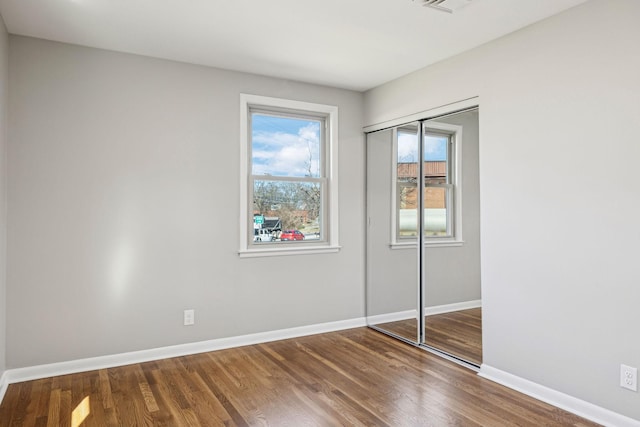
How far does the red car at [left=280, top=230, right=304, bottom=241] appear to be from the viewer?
428cm

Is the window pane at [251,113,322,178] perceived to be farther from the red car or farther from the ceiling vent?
the ceiling vent

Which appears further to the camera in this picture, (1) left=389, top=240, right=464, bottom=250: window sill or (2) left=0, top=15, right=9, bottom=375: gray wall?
(1) left=389, top=240, right=464, bottom=250: window sill

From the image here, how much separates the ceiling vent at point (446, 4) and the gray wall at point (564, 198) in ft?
2.08

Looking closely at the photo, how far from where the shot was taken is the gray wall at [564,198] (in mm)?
2436

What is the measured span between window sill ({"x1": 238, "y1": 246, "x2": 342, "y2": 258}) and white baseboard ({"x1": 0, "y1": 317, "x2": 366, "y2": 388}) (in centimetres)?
74

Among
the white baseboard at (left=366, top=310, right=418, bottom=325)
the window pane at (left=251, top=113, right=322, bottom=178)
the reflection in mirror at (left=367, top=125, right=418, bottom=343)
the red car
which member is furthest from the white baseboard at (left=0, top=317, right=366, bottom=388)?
the window pane at (left=251, top=113, right=322, bottom=178)

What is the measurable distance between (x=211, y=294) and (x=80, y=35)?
89.9 inches

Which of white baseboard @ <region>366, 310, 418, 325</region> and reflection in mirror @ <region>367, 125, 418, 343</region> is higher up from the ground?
reflection in mirror @ <region>367, 125, 418, 343</region>

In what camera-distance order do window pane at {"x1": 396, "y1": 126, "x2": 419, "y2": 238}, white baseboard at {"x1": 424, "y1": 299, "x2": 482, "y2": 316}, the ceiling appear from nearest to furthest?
1. the ceiling
2. white baseboard at {"x1": 424, "y1": 299, "x2": 482, "y2": 316}
3. window pane at {"x1": 396, "y1": 126, "x2": 419, "y2": 238}

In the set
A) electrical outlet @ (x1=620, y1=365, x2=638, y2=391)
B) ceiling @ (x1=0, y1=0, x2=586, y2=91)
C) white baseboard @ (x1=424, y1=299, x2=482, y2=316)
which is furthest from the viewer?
white baseboard @ (x1=424, y1=299, x2=482, y2=316)

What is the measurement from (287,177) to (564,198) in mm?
2452

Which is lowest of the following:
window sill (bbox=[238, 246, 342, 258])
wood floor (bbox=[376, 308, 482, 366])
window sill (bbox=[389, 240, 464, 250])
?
wood floor (bbox=[376, 308, 482, 366])

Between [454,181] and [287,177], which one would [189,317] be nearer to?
[287,177]

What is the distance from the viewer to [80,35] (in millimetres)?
3129
